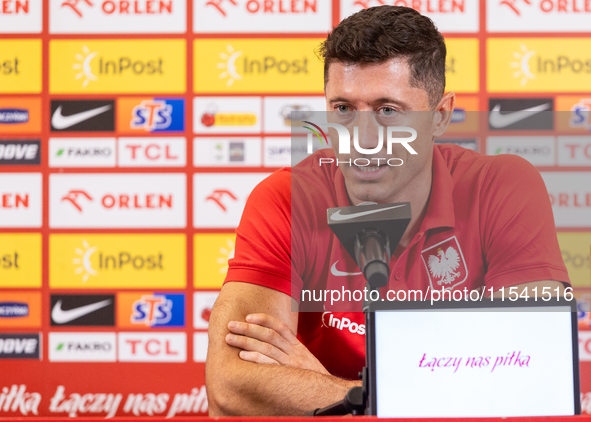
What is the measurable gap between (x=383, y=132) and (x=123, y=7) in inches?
69.2

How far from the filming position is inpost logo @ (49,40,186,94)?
73.5 inches

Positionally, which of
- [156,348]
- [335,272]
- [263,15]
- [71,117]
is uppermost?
[263,15]

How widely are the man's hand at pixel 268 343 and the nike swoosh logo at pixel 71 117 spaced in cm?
133

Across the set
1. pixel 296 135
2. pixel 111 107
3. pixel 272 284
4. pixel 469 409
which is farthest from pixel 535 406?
pixel 111 107

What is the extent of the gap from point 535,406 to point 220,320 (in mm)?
623

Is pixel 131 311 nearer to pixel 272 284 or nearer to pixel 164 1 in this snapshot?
pixel 272 284

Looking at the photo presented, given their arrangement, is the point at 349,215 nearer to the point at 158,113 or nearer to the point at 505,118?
the point at 505,118

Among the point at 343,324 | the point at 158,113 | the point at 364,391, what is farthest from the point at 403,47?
the point at 158,113

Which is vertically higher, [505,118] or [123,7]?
[123,7]

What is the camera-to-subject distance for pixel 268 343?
910mm

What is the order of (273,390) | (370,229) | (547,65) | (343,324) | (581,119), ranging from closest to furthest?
(370,229) < (581,119) < (273,390) < (343,324) < (547,65)

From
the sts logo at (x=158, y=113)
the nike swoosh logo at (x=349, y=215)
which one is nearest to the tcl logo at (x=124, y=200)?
the sts logo at (x=158, y=113)

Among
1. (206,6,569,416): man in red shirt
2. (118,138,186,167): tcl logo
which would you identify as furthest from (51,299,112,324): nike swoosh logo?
(206,6,569,416): man in red shirt

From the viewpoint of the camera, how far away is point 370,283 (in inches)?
15.6
